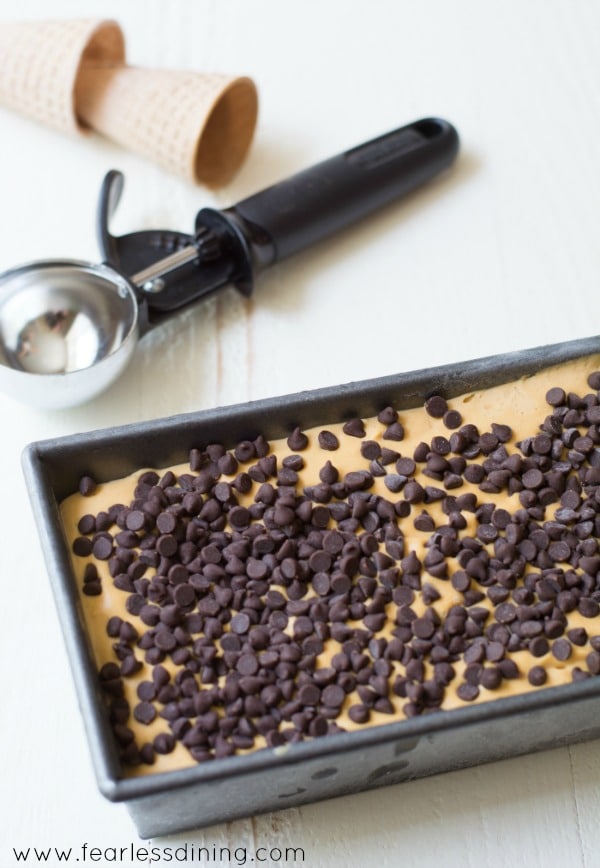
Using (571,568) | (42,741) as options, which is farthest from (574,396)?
(42,741)

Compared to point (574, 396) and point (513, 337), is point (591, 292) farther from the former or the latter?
point (574, 396)

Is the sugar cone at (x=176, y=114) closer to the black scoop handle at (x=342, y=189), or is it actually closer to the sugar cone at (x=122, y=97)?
the sugar cone at (x=122, y=97)

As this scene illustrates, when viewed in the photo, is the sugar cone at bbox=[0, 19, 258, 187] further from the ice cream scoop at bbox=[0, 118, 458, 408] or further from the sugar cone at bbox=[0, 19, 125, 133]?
the ice cream scoop at bbox=[0, 118, 458, 408]

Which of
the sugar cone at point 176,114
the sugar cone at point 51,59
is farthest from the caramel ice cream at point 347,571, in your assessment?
the sugar cone at point 51,59

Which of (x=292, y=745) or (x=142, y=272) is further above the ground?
(x=142, y=272)

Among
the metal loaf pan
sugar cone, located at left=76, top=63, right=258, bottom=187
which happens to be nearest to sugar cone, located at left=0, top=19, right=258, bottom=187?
sugar cone, located at left=76, top=63, right=258, bottom=187

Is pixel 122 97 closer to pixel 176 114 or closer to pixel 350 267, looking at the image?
pixel 176 114

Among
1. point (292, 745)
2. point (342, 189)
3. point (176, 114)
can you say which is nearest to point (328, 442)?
point (292, 745)
